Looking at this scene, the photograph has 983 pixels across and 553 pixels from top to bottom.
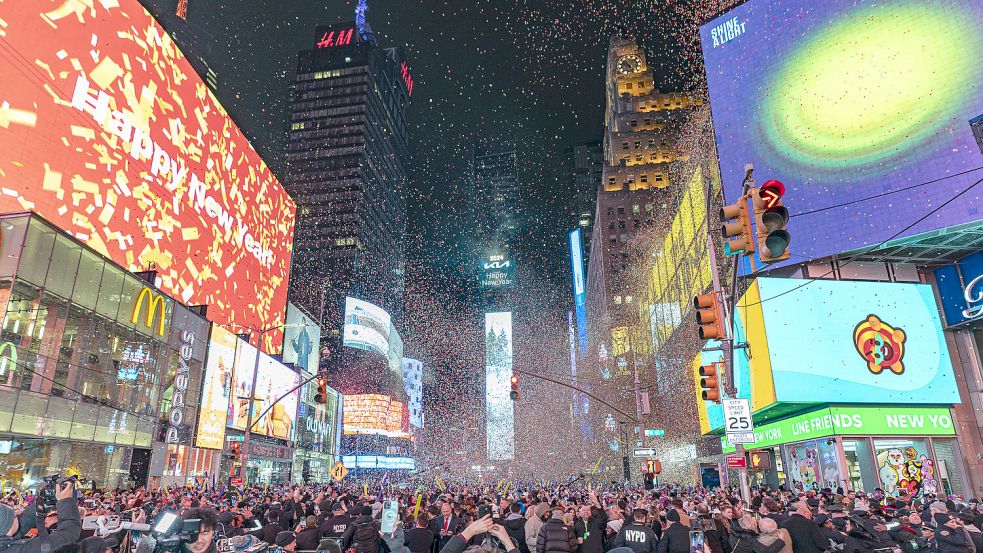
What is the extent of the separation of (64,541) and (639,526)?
7.84 metres

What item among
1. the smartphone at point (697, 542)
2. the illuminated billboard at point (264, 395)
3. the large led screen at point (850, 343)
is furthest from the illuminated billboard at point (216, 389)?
the smartphone at point (697, 542)

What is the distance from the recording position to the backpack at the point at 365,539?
11445 mm

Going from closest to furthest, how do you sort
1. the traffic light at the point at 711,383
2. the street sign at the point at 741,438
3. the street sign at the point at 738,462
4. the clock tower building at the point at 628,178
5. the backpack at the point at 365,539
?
the backpack at the point at 365,539
the street sign at the point at 741,438
the street sign at the point at 738,462
the traffic light at the point at 711,383
the clock tower building at the point at 628,178

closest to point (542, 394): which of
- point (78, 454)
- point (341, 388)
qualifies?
point (341, 388)

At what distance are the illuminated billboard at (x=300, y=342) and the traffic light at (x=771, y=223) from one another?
67.4 m

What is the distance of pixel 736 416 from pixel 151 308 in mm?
34517

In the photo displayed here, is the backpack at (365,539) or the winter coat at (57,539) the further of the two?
the backpack at (365,539)

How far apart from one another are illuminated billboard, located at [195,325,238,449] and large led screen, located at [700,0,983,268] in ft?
126

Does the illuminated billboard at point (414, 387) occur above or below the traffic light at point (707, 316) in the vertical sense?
above

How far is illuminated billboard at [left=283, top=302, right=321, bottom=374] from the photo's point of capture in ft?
239

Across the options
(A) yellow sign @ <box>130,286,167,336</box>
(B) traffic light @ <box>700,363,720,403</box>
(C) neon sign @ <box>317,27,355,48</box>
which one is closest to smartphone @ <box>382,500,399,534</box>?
(B) traffic light @ <box>700,363,720,403</box>

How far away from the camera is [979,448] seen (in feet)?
109

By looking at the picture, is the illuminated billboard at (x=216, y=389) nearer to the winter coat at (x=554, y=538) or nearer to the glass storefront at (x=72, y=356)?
the glass storefront at (x=72, y=356)

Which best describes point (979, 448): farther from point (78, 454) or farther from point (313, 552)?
point (78, 454)
